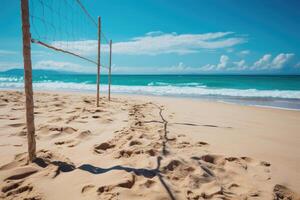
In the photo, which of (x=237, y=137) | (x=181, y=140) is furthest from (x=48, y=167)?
(x=237, y=137)

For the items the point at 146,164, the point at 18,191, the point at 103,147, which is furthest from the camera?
the point at 103,147

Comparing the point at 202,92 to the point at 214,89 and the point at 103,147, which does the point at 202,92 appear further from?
the point at 103,147

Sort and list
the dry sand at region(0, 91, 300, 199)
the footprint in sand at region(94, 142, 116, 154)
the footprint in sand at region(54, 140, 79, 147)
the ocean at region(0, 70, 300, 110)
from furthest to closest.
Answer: the ocean at region(0, 70, 300, 110), the footprint in sand at region(54, 140, 79, 147), the footprint in sand at region(94, 142, 116, 154), the dry sand at region(0, 91, 300, 199)

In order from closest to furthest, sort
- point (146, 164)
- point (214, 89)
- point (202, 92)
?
point (146, 164) < point (202, 92) < point (214, 89)

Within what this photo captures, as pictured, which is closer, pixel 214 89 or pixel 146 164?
pixel 146 164

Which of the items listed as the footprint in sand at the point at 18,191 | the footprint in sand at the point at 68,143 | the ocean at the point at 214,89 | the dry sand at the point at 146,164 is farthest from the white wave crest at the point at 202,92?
the footprint in sand at the point at 18,191

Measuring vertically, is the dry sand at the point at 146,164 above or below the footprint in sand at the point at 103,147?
above

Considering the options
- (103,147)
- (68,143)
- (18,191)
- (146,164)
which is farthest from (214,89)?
(18,191)

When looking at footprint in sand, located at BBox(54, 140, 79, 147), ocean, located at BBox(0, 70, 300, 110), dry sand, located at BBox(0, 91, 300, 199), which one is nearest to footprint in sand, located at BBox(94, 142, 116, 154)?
dry sand, located at BBox(0, 91, 300, 199)

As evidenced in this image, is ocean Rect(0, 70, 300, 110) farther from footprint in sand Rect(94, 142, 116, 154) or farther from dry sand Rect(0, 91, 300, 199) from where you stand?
footprint in sand Rect(94, 142, 116, 154)

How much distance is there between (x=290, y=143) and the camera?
340 cm

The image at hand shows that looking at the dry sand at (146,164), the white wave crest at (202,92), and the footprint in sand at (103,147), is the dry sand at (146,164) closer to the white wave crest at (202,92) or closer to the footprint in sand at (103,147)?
the footprint in sand at (103,147)

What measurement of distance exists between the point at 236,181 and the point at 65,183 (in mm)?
1744

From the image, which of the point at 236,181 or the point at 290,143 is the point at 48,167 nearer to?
the point at 236,181
